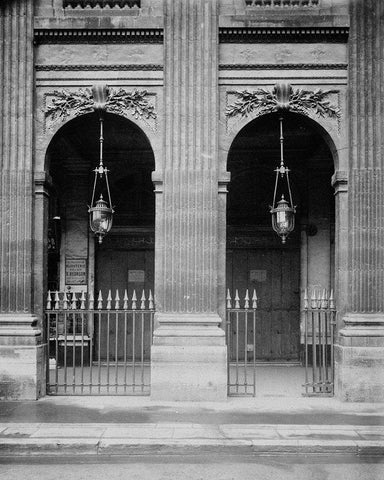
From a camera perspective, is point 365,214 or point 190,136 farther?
point 190,136

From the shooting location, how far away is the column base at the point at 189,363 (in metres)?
9.92

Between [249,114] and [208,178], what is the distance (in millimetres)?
1426

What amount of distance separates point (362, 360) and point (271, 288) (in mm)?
5119

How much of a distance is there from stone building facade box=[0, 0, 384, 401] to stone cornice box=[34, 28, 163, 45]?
0.07 ft

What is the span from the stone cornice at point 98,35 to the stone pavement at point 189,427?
6.42 metres

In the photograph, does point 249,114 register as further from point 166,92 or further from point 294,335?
point 294,335

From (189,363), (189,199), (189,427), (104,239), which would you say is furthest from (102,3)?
(189,427)

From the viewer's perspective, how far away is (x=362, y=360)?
999 cm

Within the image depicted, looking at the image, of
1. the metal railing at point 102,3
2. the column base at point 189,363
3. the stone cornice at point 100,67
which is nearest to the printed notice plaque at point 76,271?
the column base at point 189,363

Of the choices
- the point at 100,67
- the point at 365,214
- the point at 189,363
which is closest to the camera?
the point at 189,363

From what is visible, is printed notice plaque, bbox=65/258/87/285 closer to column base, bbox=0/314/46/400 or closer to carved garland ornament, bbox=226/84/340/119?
column base, bbox=0/314/46/400

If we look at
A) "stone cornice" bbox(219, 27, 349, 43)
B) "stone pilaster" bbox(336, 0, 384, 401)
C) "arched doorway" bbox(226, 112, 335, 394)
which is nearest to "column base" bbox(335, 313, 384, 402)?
"stone pilaster" bbox(336, 0, 384, 401)

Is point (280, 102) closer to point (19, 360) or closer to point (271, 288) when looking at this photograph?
point (271, 288)

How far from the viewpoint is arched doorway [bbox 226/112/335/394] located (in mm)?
14602
